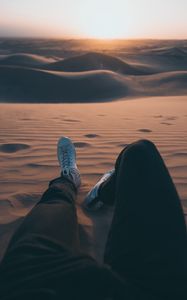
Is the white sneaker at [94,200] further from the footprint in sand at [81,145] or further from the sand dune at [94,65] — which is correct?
the sand dune at [94,65]

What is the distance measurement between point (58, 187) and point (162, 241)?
0.95 metres

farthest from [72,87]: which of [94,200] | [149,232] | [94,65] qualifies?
[149,232]

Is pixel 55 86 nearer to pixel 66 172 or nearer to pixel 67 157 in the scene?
pixel 67 157

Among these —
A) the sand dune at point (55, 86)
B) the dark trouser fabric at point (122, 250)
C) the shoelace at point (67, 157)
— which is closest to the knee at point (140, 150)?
the dark trouser fabric at point (122, 250)

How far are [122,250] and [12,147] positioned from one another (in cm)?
295

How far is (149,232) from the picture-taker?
→ 1685 mm

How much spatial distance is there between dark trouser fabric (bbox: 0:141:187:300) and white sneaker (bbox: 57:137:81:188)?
99cm

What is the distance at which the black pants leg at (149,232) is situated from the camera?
60.5 inches

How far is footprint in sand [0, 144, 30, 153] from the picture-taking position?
4.34 metres

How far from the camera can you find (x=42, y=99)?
9938 millimetres

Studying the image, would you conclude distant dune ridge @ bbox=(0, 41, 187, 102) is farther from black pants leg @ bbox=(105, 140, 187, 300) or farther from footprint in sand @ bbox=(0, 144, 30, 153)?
black pants leg @ bbox=(105, 140, 187, 300)

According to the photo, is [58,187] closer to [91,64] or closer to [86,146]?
[86,146]

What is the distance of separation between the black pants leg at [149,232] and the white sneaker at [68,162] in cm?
110

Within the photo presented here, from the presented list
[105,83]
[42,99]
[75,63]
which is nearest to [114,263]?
[42,99]
